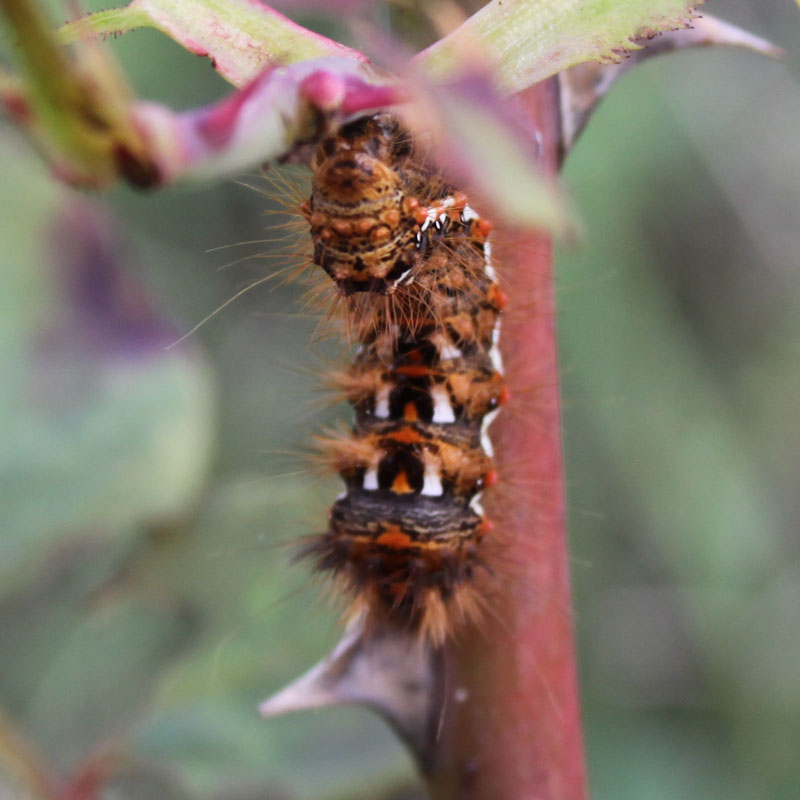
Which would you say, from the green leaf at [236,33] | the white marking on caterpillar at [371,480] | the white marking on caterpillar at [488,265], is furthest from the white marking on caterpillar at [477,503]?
the green leaf at [236,33]

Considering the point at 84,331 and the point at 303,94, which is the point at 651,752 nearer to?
the point at 84,331

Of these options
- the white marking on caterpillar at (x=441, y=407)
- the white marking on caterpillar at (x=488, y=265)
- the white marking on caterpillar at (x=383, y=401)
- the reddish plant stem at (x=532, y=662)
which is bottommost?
the reddish plant stem at (x=532, y=662)

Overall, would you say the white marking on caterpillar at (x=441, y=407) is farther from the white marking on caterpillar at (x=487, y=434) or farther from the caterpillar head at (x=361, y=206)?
the caterpillar head at (x=361, y=206)

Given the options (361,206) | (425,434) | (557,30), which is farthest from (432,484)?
(557,30)

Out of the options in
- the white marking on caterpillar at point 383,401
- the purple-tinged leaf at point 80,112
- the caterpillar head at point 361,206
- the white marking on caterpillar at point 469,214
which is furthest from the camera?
the white marking on caterpillar at point 383,401

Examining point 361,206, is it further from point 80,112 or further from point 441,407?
point 80,112

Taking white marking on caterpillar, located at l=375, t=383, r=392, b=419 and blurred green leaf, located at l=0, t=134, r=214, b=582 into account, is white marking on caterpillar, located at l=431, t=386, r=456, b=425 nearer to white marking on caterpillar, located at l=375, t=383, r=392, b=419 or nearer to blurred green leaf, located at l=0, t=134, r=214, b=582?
white marking on caterpillar, located at l=375, t=383, r=392, b=419
